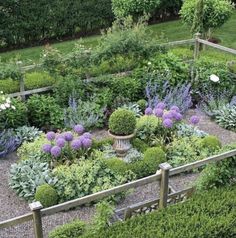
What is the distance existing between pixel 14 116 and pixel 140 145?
2.13 metres

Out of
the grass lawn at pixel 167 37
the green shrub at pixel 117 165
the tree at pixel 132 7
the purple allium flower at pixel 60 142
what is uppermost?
the tree at pixel 132 7

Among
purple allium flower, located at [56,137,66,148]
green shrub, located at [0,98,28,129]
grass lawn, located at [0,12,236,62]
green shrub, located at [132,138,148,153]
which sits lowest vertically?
grass lawn, located at [0,12,236,62]

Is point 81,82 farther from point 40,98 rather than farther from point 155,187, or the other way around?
point 155,187

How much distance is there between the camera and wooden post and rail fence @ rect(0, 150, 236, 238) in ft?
15.5

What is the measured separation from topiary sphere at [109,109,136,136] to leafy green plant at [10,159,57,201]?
1146 millimetres

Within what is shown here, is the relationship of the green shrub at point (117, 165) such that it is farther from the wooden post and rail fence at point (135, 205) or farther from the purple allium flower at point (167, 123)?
the wooden post and rail fence at point (135, 205)

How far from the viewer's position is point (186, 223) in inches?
202

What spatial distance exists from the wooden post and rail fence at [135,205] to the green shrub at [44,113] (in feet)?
9.58

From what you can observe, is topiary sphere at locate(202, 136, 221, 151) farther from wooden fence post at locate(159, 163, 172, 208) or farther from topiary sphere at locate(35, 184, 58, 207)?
topiary sphere at locate(35, 184, 58, 207)

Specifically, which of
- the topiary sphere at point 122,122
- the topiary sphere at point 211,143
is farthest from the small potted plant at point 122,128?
the topiary sphere at point 211,143

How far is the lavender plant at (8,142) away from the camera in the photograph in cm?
751

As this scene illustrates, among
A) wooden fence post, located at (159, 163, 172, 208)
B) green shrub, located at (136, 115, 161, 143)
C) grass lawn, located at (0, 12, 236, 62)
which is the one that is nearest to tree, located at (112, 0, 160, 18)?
grass lawn, located at (0, 12, 236, 62)

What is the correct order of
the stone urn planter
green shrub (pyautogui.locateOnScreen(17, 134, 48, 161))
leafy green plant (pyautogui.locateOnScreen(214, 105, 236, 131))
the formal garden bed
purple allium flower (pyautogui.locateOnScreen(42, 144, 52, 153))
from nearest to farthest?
the formal garden bed → purple allium flower (pyautogui.locateOnScreen(42, 144, 52, 153)) → green shrub (pyautogui.locateOnScreen(17, 134, 48, 161)) → the stone urn planter → leafy green plant (pyautogui.locateOnScreen(214, 105, 236, 131))

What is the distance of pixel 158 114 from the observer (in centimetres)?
759
